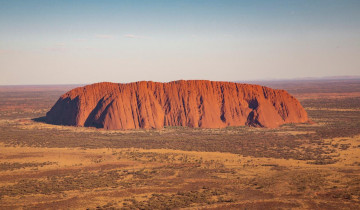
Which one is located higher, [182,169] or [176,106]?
[176,106]

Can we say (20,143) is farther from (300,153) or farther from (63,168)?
(300,153)

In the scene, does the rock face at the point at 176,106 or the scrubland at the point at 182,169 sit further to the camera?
the rock face at the point at 176,106

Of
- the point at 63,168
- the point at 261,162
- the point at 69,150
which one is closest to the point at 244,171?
the point at 261,162

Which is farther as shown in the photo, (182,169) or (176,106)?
(176,106)

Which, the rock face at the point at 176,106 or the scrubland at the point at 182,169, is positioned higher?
the rock face at the point at 176,106
